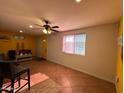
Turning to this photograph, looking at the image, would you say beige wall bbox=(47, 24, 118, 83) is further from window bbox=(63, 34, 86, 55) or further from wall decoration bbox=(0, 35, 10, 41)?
wall decoration bbox=(0, 35, 10, 41)

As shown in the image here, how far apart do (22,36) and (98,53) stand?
6347 millimetres

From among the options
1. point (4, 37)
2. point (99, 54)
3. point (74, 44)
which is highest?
point (4, 37)

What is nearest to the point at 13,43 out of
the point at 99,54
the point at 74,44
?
the point at 74,44

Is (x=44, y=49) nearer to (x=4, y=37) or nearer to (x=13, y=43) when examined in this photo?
(x=13, y=43)

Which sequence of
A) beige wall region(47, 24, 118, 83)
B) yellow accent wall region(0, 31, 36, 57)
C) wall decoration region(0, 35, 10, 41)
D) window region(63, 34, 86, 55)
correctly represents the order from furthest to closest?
yellow accent wall region(0, 31, 36, 57)
wall decoration region(0, 35, 10, 41)
window region(63, 34, 86, 55)
beige wall region(47, 24, 118, 83)

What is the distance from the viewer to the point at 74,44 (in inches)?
203

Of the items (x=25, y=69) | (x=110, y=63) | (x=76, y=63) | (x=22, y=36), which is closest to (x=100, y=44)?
(x=110, y=63)

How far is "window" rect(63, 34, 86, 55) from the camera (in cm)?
470

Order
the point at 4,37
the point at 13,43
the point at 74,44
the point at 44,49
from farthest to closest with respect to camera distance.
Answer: the point at 44,49 < the point at 13,43 < the point at 4,37 < the point at 74,44

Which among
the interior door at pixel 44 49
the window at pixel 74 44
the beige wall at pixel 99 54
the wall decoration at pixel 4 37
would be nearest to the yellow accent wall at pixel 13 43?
the wall decoration at pixel 4 37

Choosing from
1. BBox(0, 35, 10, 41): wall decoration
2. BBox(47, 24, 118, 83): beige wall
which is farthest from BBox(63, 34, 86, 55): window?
BBox(0, 35, 10, 41): wall decoration

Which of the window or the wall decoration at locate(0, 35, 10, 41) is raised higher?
the wall decoration at locate(0, 35, 10, 41)

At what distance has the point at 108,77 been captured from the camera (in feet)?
11.6

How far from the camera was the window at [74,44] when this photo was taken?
4695 mm
